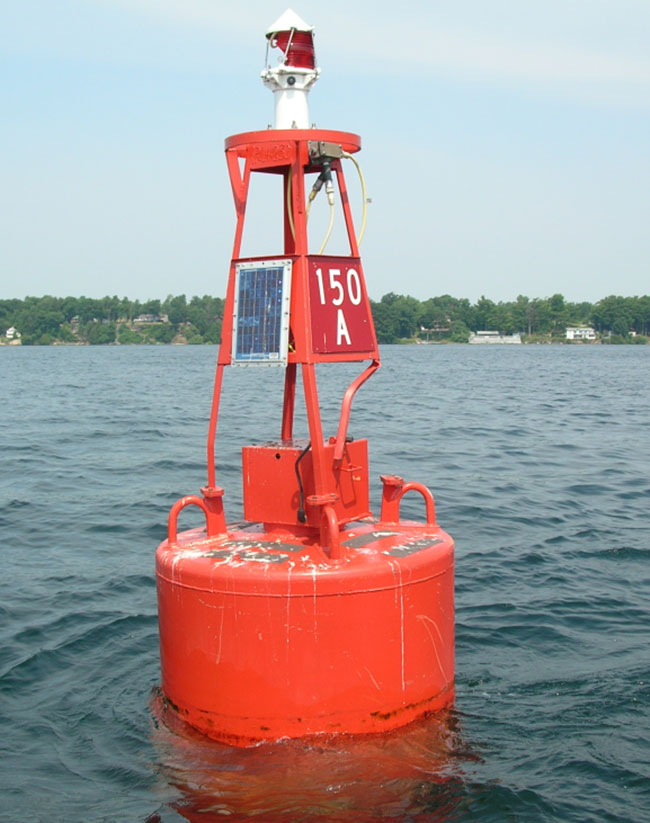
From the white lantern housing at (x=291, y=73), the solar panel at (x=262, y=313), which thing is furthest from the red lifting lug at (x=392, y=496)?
the white lantern housing at (x=291, y=73)

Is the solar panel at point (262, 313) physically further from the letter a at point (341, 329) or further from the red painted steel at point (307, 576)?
the letter a at point (341, 329)

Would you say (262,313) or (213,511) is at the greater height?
(262,313)

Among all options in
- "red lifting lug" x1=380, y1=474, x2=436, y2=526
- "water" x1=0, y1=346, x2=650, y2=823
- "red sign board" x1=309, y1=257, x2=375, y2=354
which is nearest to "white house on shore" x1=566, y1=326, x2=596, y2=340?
"water" x1=0, y1=346, x2=650, y2=823

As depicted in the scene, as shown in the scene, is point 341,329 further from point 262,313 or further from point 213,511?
point 213,511

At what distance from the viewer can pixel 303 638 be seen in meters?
6.55

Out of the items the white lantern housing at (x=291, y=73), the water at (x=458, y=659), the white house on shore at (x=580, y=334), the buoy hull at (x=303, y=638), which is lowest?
the water at (x=458, y=659)

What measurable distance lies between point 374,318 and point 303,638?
160384mm

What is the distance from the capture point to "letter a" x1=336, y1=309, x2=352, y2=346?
7371 millimetres

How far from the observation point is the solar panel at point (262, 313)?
23.7 ft

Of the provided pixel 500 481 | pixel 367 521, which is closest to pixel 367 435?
pixel 500 481

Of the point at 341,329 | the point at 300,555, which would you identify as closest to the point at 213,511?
the point at 300,555

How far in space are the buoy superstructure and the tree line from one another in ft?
512

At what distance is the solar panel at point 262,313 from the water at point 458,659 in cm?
251

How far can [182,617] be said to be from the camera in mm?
6930
